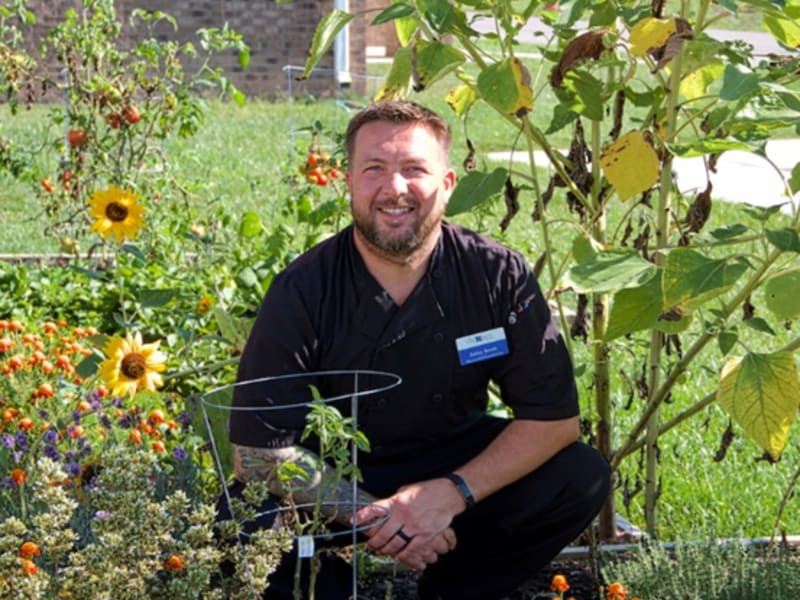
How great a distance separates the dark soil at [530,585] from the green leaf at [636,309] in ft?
2.51

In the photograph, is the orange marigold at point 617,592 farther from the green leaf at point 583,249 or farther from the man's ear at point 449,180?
the man's ear at point 449,180

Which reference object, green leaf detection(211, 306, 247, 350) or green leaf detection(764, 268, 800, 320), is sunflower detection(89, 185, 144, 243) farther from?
green leaf detection(764, 268, 800, 320)

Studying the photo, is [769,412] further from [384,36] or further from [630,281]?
[384,36]

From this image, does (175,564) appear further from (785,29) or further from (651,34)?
(785,29)

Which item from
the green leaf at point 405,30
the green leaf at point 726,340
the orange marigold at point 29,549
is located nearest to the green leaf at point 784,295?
the green leaf at point 726,340

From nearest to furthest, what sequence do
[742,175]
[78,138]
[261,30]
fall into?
1. [78,138]
2. [742,175]
3. [261,30]

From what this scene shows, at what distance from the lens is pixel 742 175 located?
32.4ft

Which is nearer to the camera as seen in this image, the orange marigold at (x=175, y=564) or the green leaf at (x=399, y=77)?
the orange marigold at (x=175, y=564)

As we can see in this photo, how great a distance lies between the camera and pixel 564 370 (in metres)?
3.31

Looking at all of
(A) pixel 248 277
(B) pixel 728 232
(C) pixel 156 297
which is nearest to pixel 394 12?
(B) pixel 728 232

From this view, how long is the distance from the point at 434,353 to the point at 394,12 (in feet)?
2.48

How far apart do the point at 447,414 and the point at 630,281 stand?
697 millimetres

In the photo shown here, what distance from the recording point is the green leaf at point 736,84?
248 cm

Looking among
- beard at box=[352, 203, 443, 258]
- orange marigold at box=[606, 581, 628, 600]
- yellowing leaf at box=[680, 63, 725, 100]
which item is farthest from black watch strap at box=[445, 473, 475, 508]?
yellowing leaf at box=[680, 63, 725, 100]
